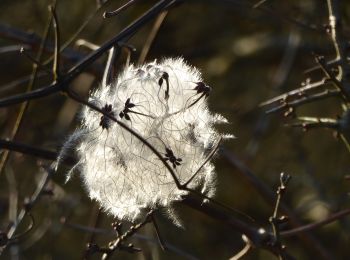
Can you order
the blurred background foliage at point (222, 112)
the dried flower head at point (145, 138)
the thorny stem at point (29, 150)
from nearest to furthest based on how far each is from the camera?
the thorny stem at point (29, 150)
the dried flower head at point (145, 138)
the blurred background foliage at point (222, 112)

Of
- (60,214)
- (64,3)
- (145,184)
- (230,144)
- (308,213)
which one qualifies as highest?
(64,3)

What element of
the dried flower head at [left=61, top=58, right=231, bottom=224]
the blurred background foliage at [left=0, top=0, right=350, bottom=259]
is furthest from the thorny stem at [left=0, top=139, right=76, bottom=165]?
the blurred background foliage at [left=0, top=0, right=350, bottom=259]

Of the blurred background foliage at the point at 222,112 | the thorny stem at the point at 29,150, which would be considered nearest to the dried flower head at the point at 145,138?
the thorny stem at the point at 29,150

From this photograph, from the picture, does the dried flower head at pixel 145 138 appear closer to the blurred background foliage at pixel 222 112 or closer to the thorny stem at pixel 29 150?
the thorny stem at pixel 29 150

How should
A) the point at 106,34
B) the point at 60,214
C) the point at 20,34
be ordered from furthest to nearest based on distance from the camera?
the point at 106,34 < the point at 60,214 < the point at 20,34

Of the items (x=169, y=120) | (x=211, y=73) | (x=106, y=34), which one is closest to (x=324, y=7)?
(x=211, y=73)

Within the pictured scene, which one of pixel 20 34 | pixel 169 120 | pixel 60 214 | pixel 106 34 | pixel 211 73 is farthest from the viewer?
pixel 211 73

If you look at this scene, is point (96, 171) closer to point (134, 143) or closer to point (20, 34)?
point (134, 143)
